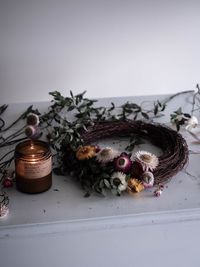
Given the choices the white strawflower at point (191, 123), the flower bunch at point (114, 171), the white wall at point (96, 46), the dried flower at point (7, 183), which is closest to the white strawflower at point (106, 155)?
the flower bunch at point (114, 171)

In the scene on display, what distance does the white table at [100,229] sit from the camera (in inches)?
25.6

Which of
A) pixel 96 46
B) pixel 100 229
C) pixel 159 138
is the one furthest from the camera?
pixel 96 46

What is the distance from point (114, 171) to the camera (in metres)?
0.72

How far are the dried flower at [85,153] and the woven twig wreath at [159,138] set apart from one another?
9 cm

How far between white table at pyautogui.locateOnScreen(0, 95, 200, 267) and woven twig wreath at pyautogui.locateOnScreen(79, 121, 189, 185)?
0.14 ft

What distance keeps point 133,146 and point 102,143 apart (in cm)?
8

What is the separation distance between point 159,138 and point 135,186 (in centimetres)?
21

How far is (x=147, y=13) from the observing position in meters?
1.07

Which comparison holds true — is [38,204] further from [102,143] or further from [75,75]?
[75,75]

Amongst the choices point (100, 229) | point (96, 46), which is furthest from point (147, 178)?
point (96, 46)

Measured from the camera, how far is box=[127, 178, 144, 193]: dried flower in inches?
28.0

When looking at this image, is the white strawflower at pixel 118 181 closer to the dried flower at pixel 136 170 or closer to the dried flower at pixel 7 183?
the dried flower at pixel 136 170

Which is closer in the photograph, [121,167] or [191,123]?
[121,167]

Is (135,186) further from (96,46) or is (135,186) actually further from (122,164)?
(96,46)
